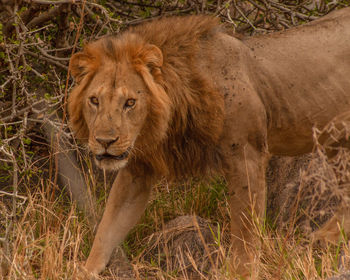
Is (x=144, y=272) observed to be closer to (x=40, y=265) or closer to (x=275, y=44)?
(x=40, y=265)

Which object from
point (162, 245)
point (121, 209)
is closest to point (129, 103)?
point (121, 209)

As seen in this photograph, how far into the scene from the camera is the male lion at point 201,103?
3670mm

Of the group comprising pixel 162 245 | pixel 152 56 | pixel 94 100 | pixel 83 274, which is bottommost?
pixel 162 245

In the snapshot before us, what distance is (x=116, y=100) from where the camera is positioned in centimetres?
356

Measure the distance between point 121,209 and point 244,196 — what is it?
81 cm

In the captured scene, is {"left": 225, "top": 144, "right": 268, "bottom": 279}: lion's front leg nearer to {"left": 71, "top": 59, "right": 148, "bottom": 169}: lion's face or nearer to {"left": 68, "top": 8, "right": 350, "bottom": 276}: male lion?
{"left": 68, "top": 8, "right": 350, "bottom": 276}: male lion

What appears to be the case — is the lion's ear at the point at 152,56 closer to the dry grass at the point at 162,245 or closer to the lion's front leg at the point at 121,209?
the lion's front leg at the point at 121,209

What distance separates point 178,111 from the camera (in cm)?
382

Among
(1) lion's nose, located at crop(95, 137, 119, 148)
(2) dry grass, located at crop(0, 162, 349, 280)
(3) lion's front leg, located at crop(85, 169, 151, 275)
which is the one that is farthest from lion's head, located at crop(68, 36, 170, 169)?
(2) dry grass, located at crop(0, 162, 349, 280)

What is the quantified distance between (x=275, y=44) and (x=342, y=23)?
56cm

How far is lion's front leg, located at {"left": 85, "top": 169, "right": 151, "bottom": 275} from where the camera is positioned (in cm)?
419

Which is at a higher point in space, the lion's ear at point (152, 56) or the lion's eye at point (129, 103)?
the lion's ear at point (152, 56)

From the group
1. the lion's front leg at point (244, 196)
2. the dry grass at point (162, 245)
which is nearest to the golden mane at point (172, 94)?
the lion's front leg at point (244, 196)

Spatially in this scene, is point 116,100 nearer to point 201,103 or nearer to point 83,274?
point 201,103
